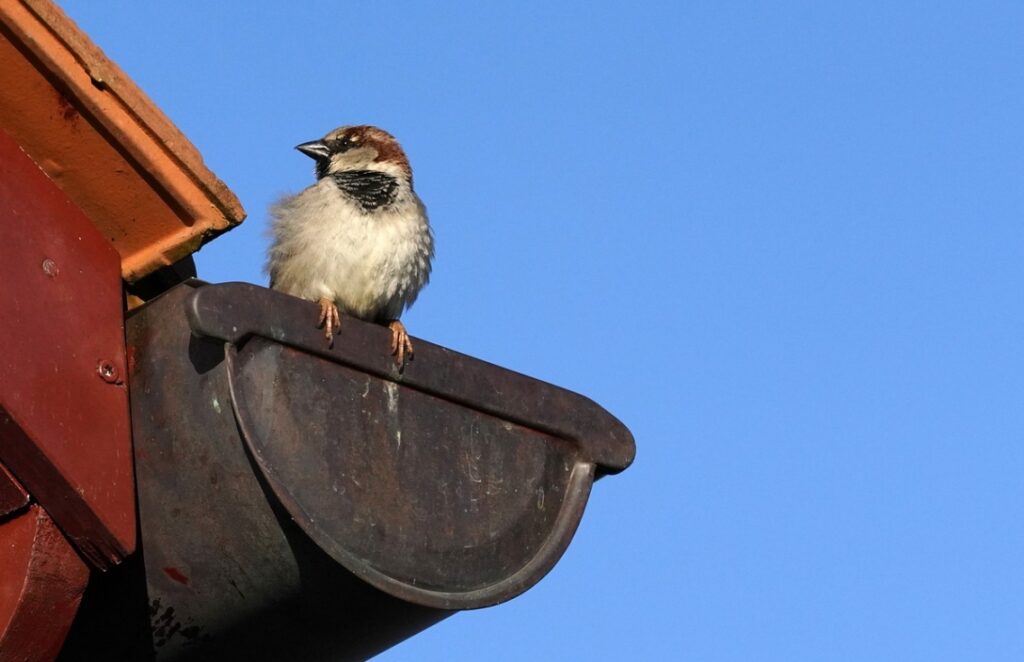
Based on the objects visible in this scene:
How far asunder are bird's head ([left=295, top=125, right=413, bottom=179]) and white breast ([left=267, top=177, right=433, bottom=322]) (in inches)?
13.9

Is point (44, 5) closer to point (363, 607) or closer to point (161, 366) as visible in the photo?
point (161, 366)

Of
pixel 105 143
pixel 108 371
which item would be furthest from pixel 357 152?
pixel 108 371

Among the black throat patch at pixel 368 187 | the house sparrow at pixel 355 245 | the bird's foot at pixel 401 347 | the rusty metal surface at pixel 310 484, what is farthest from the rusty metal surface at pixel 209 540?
the black throat patch at pixel 368 187

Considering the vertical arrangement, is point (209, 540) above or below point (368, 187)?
below

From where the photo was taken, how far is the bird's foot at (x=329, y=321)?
2.68 metres

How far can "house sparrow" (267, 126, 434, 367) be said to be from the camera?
4.35m

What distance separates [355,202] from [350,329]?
178 centimetres

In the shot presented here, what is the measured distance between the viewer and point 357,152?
5113 millimetres

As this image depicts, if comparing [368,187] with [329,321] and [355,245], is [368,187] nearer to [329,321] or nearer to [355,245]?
[355,245]

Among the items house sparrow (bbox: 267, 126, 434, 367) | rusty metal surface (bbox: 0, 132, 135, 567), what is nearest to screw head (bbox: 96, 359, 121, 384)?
rusty metal surface (bbox: 0, 132, 135, 567)

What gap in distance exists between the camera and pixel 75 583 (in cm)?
238

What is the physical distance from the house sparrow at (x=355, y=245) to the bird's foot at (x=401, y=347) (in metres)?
1.46

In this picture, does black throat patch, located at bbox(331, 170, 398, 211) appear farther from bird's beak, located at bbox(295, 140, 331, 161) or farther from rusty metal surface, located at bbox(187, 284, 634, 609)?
rusty metal surface, located at bbox(187, 284, 634, 609)

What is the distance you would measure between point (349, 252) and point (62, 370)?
188 cm
